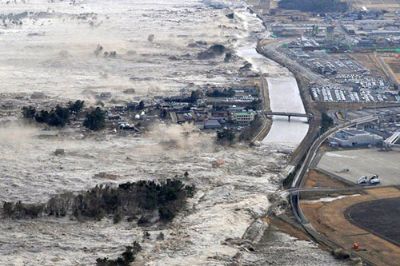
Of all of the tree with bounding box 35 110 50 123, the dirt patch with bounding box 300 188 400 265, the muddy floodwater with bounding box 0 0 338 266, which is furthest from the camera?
the tree with bounding box 35 110 50 123

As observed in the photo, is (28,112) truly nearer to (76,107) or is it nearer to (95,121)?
(76,107)

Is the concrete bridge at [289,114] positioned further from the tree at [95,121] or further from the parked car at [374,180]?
the parked car at [374,180]

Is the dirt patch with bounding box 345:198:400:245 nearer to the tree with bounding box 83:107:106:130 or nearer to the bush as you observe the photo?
the bush

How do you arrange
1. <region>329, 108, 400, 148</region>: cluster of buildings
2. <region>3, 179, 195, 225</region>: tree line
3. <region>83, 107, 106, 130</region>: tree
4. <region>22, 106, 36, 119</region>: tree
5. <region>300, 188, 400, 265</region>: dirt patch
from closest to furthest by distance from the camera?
<region>300, 188, 400, 265</region>: dirt patch, <region>3, 179, 195, 225</region>: tree line, <region>329, 108, 400, 148</region>: cluster of buildings, <region>83, 107, 106, 130</region>: tree, <region>22, 106, 36, 119</region>: tree

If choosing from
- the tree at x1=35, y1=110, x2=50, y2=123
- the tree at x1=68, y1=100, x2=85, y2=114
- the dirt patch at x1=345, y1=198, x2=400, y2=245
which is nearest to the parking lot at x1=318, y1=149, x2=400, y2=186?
the dirt patch at x1=345, y1=198, x2=400, y2=245

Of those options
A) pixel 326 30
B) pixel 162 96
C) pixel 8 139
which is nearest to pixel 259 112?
pixel 162 96

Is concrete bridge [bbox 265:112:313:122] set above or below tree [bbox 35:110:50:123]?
below
